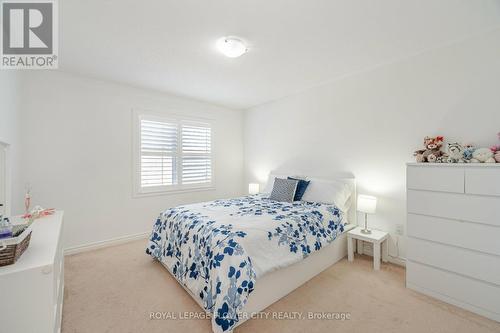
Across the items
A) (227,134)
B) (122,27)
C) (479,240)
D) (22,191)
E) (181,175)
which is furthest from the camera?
(227,134)

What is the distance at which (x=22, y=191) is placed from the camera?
2566 millimetres

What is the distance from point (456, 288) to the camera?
1.85 meters

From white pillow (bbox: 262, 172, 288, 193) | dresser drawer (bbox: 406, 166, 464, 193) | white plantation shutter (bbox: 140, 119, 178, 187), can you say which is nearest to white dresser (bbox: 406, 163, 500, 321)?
dresser drawer (bbox: 406, 166, 464, 193)

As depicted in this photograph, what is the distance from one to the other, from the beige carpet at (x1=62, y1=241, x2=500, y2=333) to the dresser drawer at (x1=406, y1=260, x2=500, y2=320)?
0.24 ft

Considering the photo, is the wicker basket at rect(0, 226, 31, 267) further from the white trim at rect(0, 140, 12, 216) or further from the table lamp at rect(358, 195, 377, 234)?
the table lamp at rect(358, 195, 377, 234)

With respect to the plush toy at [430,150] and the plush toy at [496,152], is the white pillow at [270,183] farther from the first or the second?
the plush toy at [496,152]

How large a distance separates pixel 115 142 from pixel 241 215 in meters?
2.37

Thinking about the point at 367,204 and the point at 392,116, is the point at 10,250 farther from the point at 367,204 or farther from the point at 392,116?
the point at 392,116

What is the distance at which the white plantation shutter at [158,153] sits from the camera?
351cm

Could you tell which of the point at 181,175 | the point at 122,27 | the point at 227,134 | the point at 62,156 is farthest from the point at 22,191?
the point at 227,134

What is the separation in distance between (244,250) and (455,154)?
2163 millimetres

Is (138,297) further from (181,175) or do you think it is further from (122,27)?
(122,27)

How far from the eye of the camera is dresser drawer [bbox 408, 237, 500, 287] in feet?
5.55

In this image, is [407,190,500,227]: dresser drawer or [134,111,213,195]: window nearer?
[407,190,500,227]: dresser drawer
